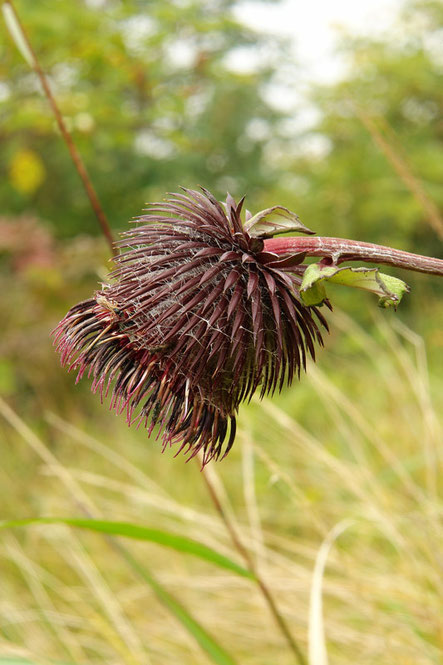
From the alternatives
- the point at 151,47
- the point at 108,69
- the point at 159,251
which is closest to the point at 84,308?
the point at 159,251

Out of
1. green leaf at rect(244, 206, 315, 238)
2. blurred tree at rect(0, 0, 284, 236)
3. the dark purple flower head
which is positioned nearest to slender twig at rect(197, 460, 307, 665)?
the dark purple flower head

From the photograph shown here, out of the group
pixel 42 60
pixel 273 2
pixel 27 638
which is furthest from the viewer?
pixel 273 2

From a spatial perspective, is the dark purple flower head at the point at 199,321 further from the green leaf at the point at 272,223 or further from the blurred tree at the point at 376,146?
the blurred tree at the point at 376,146

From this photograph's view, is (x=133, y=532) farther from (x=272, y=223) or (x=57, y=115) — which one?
(x=57, y=115)

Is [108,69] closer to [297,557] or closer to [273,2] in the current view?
[297,557]

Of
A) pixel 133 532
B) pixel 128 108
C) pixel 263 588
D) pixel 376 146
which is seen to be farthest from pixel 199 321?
pixel 376 146

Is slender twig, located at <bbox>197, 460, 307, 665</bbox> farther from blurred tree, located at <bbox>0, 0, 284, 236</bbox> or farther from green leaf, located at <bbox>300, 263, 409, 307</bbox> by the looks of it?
blurred tree, located at <bbox>0, 0, 284, 236</bbox>

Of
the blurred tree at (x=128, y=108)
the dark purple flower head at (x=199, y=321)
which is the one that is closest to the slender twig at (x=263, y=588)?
the dark purple flower head at (x=199, y=321)
